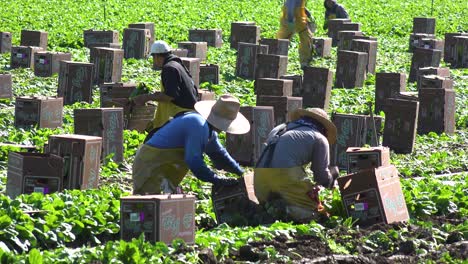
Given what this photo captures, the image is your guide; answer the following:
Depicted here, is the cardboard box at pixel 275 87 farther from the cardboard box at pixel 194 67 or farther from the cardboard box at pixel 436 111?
the cardboard box at pixel 436 111

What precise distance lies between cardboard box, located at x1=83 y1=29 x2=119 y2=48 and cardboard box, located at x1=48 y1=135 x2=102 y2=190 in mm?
13360

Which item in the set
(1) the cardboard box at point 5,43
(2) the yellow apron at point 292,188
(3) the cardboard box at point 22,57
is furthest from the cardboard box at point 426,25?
(2) the yellow apron at point 292,188

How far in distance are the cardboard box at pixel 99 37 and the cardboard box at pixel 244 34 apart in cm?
361

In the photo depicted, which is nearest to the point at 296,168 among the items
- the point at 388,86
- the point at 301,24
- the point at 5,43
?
the point at 388,86

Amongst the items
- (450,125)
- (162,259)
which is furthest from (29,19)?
(162,259)

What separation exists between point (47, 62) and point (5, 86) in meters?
2.83

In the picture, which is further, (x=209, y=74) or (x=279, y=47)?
(x=279, y=47)

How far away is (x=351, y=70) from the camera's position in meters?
23.1

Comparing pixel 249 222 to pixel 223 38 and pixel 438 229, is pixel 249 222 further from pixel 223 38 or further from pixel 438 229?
pixel 223 38

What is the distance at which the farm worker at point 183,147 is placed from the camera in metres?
11.7

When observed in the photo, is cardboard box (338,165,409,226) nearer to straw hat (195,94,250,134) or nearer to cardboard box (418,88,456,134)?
straw hat (195,94,250,134)

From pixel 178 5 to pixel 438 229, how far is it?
26999 millimetres

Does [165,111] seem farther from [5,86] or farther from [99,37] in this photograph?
[99,37]

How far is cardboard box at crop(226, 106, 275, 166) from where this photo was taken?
52.6 ft
